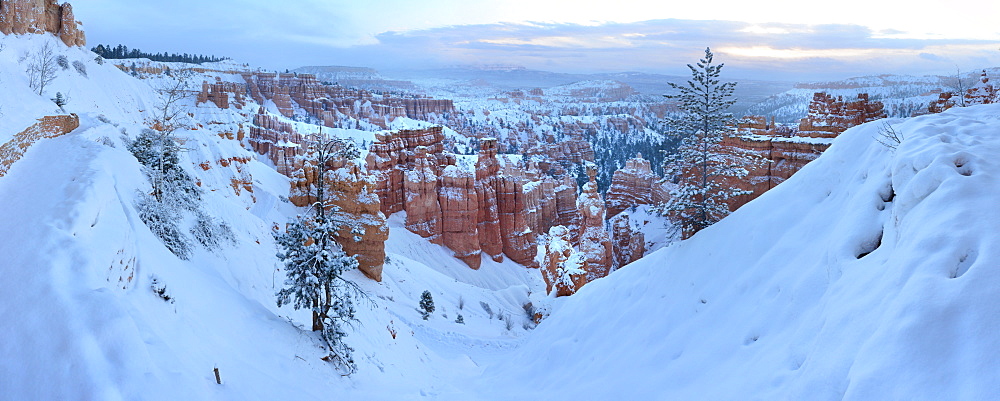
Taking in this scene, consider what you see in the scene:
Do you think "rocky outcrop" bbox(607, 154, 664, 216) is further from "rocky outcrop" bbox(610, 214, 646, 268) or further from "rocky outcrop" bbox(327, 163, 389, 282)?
"rocky outcrop" bbox(327, 163, 389, 282)

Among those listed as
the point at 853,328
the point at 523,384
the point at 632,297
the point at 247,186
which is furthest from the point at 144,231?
the point at 247,186

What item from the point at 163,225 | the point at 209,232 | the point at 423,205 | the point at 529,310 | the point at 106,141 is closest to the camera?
the point at 163,225

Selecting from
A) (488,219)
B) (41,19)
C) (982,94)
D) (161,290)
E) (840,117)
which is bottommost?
(488,219)

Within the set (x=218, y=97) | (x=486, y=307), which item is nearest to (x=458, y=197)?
(x=486, y=307)

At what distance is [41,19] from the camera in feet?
112

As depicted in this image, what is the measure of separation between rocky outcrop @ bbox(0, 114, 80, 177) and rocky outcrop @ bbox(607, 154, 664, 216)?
136 feet

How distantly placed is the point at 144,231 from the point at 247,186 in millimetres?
20104

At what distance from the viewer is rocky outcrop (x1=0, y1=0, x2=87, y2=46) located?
30781mm

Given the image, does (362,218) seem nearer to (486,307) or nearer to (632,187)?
(486,307)

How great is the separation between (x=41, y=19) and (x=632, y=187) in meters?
46.0

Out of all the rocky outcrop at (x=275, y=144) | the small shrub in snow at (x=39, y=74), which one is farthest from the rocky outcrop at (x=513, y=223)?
the small shrub in snow at (x=39, y=74)

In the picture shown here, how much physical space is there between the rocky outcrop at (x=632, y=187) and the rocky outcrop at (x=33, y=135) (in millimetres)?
41588

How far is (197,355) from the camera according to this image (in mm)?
7535

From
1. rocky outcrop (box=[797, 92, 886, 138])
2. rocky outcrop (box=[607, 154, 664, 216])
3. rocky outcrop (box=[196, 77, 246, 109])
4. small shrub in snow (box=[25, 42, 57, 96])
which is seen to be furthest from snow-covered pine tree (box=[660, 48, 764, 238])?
rocky outcrop (box=[196, 77, 246, 109])
